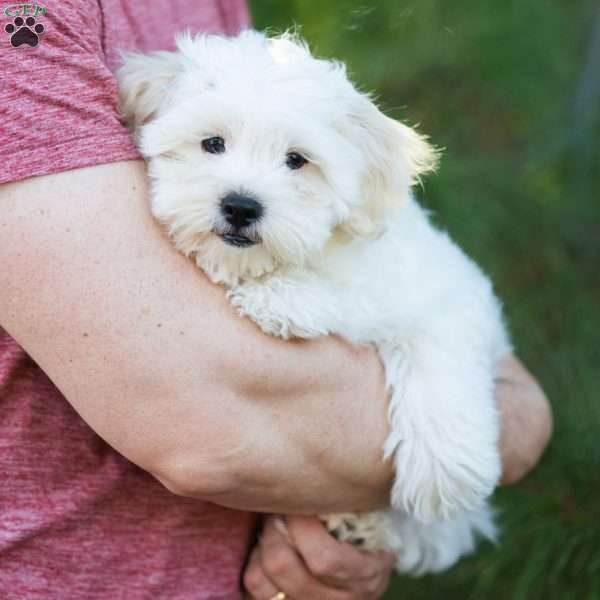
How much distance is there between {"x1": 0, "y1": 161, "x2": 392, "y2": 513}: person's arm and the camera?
4.25 ft

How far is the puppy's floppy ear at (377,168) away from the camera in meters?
1.69

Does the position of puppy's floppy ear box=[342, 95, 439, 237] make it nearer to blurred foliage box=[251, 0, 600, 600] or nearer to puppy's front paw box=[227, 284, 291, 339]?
puppy's front paw box=[227, 284, 291, 339]

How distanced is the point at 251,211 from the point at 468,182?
2.13 meters

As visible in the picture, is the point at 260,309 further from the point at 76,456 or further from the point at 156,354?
the point at 76,456

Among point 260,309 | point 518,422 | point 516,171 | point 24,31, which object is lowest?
point 516,171

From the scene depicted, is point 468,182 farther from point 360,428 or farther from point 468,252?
point 360,428

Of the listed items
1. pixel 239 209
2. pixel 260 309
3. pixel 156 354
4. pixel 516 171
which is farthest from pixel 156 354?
pixel 516 171

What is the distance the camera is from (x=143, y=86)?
1.55 m

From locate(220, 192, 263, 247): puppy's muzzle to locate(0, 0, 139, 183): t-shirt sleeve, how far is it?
0.24 m

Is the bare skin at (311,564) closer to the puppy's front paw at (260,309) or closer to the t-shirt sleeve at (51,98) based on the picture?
the puppy's front paw at (260,309)

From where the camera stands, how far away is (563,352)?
317 centimetres

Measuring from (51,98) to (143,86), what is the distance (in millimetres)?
292

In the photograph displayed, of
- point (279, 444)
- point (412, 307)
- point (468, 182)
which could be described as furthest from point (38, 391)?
point (468, 182)

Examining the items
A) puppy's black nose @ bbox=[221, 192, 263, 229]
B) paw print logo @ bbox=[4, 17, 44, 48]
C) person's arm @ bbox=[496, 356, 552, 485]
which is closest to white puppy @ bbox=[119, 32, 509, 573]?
puppy's black nose @ bbox=[221, 192, 263, 229]
